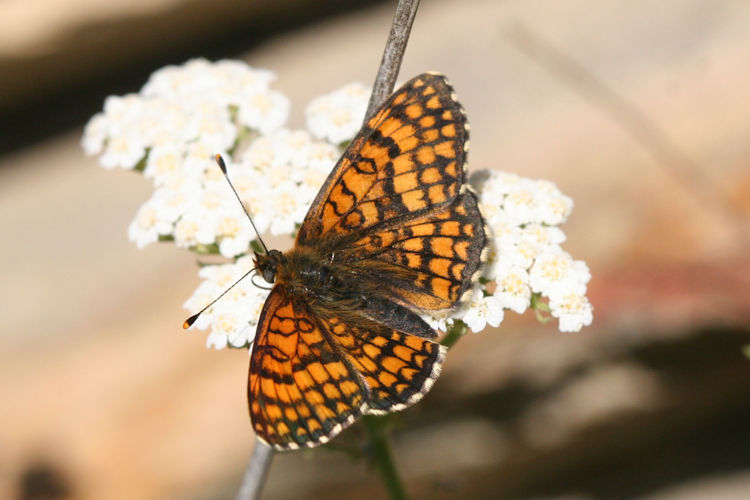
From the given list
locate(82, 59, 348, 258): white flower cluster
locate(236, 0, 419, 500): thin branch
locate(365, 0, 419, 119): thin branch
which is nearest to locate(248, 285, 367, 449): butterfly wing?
locate(236, 0, 419, 500): thin branch

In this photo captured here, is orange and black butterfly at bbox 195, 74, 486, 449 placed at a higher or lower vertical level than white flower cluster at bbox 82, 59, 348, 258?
lower

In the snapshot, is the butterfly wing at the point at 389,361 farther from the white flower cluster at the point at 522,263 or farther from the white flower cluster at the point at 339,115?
the white flower cluster at the point at 339,115

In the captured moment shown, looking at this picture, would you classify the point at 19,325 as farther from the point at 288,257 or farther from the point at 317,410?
the point at 317,410

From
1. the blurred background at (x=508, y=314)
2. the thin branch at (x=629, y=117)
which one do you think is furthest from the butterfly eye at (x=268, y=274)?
the thin branch at (x=629, y=117)

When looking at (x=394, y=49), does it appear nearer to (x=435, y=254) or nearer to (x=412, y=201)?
(x=412, y=201)

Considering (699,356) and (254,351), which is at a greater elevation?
(254,351)

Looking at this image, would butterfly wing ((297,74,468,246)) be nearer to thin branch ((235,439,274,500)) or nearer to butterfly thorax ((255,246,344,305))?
butterfly thorax ((255,246,344,305))

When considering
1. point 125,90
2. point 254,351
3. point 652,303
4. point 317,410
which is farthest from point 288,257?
point 125,90
